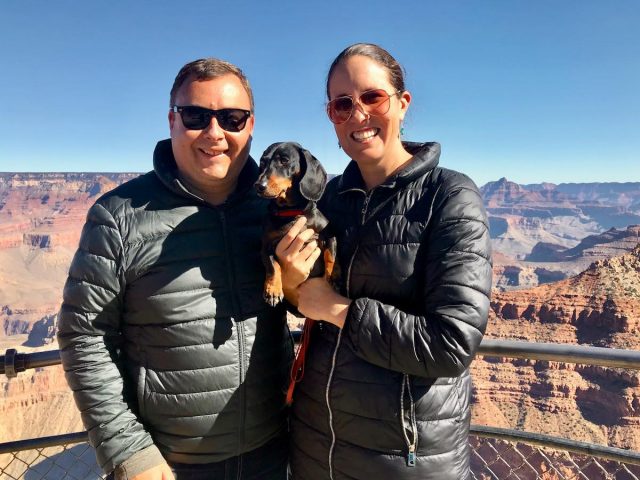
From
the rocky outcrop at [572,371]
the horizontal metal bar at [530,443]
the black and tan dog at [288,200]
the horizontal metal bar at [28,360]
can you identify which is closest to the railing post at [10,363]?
the horizontal metal bar at [28,360]

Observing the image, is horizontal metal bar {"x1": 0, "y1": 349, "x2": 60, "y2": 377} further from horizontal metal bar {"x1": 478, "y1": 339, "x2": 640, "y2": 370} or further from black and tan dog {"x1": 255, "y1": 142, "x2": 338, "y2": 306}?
horizontal metal bar {"x1": 478, "y1": 339, "x2": 640, "y2": 370}

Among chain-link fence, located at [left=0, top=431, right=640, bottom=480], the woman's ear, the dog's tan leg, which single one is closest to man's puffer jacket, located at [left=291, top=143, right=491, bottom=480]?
the woman's ear

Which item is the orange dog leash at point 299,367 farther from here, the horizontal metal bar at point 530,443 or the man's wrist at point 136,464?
the horizontal metal bar at point 530,443

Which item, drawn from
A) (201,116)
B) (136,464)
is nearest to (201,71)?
(201,116)

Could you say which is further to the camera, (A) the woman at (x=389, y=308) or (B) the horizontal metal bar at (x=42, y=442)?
(B) the horizontal metal bar at (x=42, y=442)

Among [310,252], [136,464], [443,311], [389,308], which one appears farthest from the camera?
[310,252]

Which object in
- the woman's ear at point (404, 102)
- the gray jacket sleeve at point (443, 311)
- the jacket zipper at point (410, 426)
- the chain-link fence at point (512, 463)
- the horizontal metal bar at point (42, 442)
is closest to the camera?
the gray jacket sleeve at point (443, 311)

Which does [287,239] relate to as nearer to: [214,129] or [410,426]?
[214,129]
